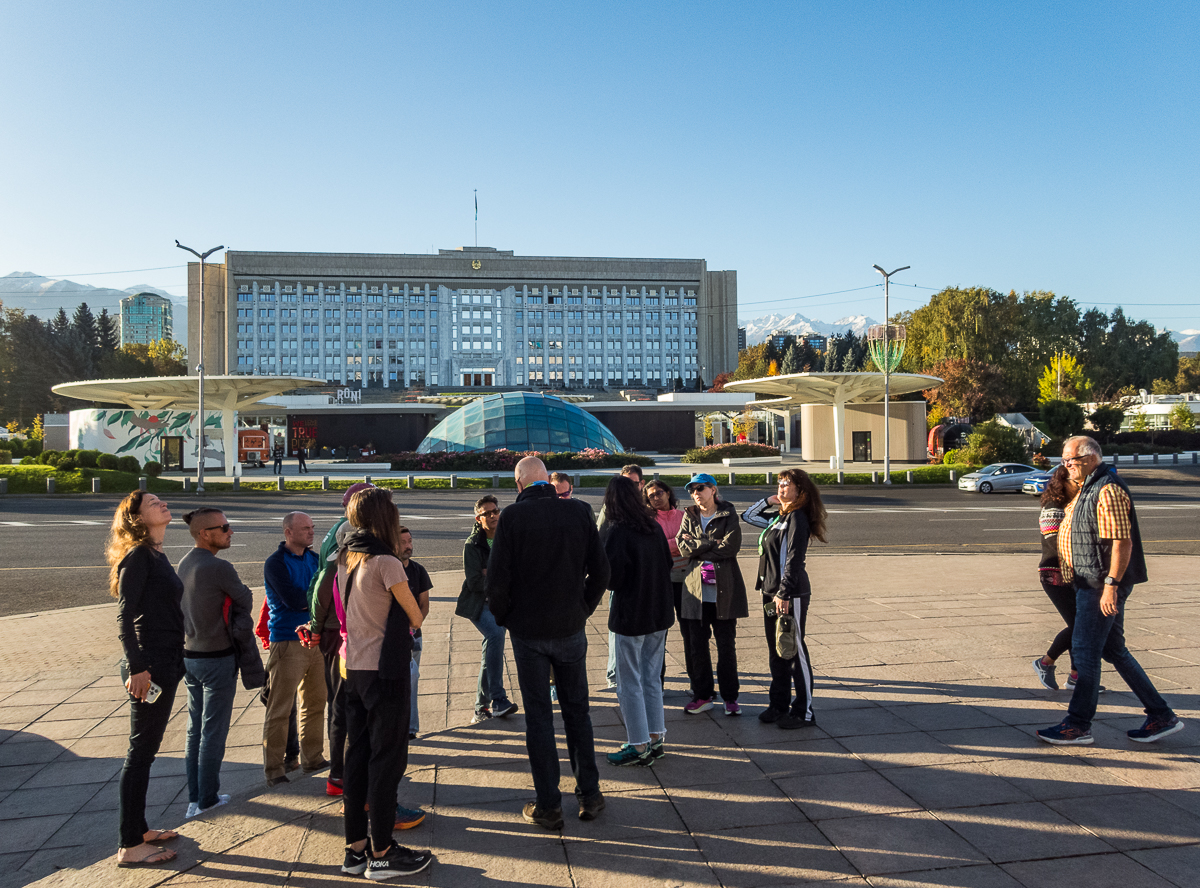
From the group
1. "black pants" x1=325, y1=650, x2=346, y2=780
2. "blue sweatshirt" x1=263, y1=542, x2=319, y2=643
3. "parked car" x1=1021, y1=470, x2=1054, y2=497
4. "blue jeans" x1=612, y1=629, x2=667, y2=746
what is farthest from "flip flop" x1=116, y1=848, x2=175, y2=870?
"parked car" x1=1021, y1=470, x2=1054, y2=497

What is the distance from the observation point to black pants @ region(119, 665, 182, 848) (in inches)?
156

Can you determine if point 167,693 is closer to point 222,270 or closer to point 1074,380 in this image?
point 1074,380

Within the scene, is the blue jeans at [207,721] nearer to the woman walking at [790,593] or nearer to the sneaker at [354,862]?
the sneaker at [354,862]

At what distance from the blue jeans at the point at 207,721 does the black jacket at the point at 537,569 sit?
1.84 metres

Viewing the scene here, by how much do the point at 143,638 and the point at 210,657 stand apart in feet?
1.75

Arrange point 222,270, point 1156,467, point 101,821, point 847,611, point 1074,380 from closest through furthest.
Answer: point 101,821, point 847,611, point 1156,467, point 1074,380, point 222,270

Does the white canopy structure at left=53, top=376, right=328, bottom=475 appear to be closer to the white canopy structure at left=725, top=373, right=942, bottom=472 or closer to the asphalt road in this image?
the asphalt road

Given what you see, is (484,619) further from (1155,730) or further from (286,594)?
(1155,730)

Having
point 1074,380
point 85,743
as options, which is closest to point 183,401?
point 85,743

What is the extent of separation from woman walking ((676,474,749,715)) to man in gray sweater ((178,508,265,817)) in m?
3.02

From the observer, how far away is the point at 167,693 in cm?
418

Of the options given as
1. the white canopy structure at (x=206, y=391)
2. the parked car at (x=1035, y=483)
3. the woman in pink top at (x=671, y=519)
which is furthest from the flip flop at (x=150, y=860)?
the white canopy structure at (x=206, y=391)

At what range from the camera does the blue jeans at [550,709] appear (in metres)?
4.11

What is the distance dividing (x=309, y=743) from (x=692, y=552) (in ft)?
9.72
